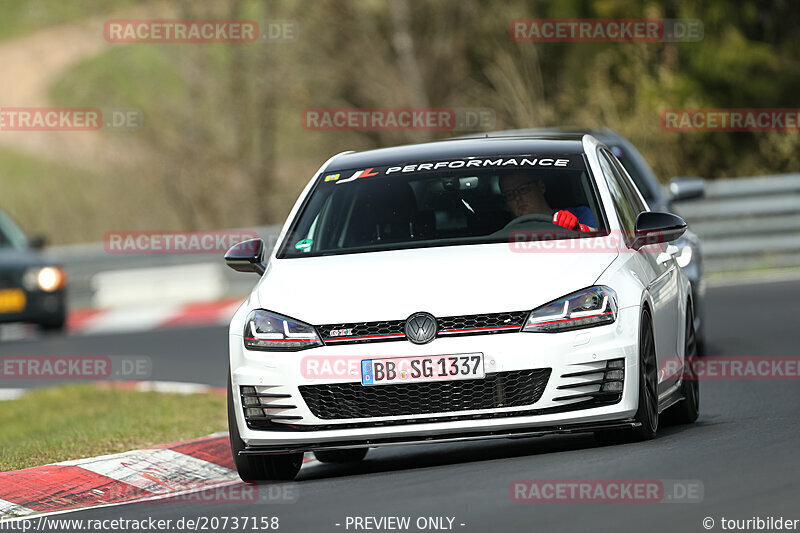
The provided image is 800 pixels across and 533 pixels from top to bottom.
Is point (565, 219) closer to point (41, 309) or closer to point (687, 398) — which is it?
point (687, 398)

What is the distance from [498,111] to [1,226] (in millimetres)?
10649

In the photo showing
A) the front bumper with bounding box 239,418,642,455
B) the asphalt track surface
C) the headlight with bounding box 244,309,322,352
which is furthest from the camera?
the headlight with bounding box 244,309,322,352

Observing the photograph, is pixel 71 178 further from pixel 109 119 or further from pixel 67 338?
pixel 67 338

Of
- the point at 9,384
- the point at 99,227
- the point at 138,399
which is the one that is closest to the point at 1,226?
the point at 9,384

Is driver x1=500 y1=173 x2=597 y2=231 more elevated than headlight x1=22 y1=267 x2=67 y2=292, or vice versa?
driver x1=500 y1=173 x2=597 y2=231

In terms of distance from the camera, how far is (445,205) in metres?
8.79

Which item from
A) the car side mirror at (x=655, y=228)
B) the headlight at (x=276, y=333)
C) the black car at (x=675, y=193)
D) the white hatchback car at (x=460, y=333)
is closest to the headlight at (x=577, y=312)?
the white hatchback car at (x=460, y=333)

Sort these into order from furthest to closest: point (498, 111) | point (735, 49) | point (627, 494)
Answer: point (498, 111) → point (735, 49) → point (627, 494)

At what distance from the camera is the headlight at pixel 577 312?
7.58m

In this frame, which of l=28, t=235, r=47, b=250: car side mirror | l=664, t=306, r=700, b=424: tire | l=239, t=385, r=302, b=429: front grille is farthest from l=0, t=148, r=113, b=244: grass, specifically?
l=239, t=385, r=302, b=429: front grille

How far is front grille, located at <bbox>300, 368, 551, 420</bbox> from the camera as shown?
7574 mm

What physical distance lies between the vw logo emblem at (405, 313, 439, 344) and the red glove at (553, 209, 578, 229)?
1241 millimetres

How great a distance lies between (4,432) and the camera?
11930 millimetres

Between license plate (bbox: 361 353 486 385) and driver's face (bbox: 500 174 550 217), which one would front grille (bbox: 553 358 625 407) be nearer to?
license plate (bbox: 361 353 486 385)
